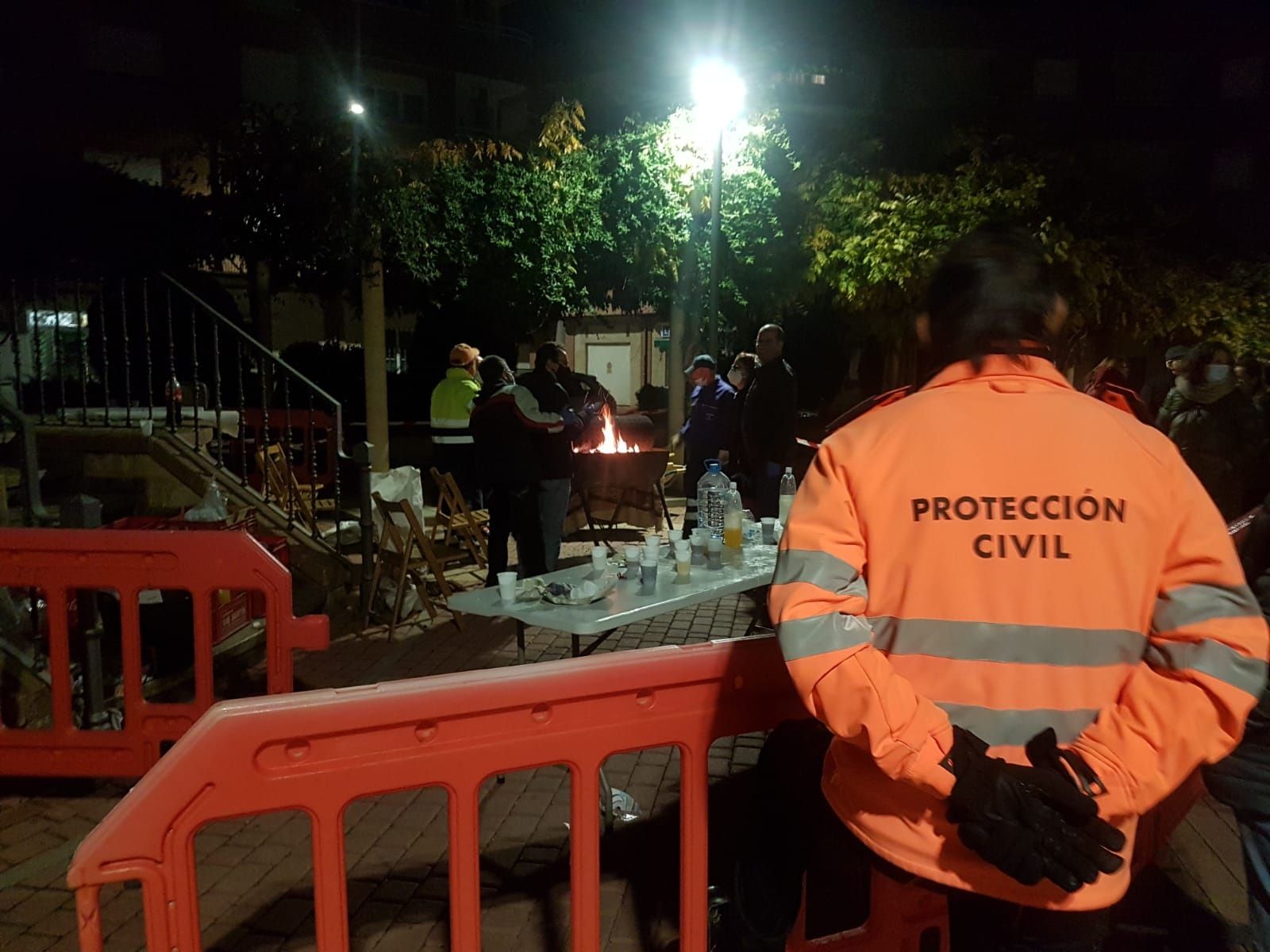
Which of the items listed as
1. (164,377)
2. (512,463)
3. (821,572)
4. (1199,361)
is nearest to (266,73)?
(164,377)

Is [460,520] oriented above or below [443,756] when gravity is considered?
below

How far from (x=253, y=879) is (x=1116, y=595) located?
3.22m

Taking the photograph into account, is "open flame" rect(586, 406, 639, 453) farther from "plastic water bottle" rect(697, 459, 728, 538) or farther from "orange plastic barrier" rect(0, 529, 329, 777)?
"orange plastic barrier" rect(0, 529, 329, 777)

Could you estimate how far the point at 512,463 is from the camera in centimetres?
663

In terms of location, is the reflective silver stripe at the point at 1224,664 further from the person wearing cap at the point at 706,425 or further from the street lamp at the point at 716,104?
the street lamp at the point at 716,104

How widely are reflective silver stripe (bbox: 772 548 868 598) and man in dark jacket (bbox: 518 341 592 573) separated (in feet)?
16.8

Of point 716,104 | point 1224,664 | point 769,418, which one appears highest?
point 716,104

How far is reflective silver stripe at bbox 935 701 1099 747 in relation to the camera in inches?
62.7

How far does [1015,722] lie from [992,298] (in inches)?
30.3

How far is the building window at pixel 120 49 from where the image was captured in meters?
22.6

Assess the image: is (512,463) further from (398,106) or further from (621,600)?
(398,106)

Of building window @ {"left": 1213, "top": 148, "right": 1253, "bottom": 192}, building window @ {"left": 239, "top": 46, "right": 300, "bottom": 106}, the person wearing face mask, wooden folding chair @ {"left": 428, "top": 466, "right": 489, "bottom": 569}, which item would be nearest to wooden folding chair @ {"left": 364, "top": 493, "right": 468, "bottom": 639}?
wooden folding chair @ {"left": 428, "top": 466, "right": 489, "bottom": 569}

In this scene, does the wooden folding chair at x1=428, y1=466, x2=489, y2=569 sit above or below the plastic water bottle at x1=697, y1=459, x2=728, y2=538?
below

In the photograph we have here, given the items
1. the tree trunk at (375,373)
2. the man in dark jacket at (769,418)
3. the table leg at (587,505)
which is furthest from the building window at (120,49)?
the man in dark jacket at (769,418)
